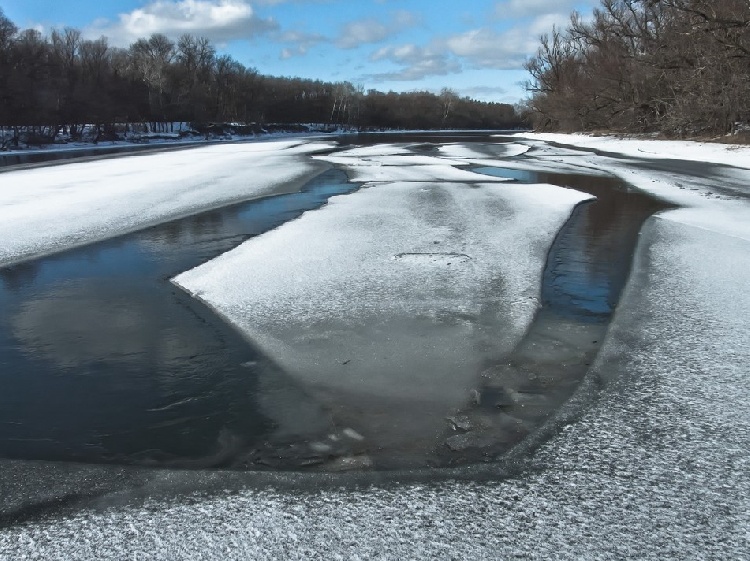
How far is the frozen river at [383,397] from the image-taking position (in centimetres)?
260

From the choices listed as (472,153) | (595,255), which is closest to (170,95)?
(472,153)

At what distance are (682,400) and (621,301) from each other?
225 centimetres

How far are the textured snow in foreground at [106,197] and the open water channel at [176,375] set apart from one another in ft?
6.05

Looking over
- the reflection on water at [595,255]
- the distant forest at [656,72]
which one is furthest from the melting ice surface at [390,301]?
Answer: the distant forest at [656,72]

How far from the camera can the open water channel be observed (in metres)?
3.31

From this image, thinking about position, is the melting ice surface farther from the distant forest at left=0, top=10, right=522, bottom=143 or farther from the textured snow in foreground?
the distant forest at left=0, top=10, right=522, bottom=143

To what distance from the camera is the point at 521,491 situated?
9.29ft

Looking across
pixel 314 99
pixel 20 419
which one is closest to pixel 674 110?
pixel 20 419

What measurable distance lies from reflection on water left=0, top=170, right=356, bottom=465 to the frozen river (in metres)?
0.02

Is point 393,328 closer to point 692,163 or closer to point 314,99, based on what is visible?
point 692,163

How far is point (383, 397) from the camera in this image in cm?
386

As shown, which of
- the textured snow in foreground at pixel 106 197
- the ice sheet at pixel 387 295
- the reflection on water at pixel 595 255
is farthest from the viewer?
the textured snow in foreground at pixel 106 197

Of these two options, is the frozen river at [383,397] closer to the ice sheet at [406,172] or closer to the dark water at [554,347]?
the dark water at [554,347]

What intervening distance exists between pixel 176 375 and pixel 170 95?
7944 centimetres
